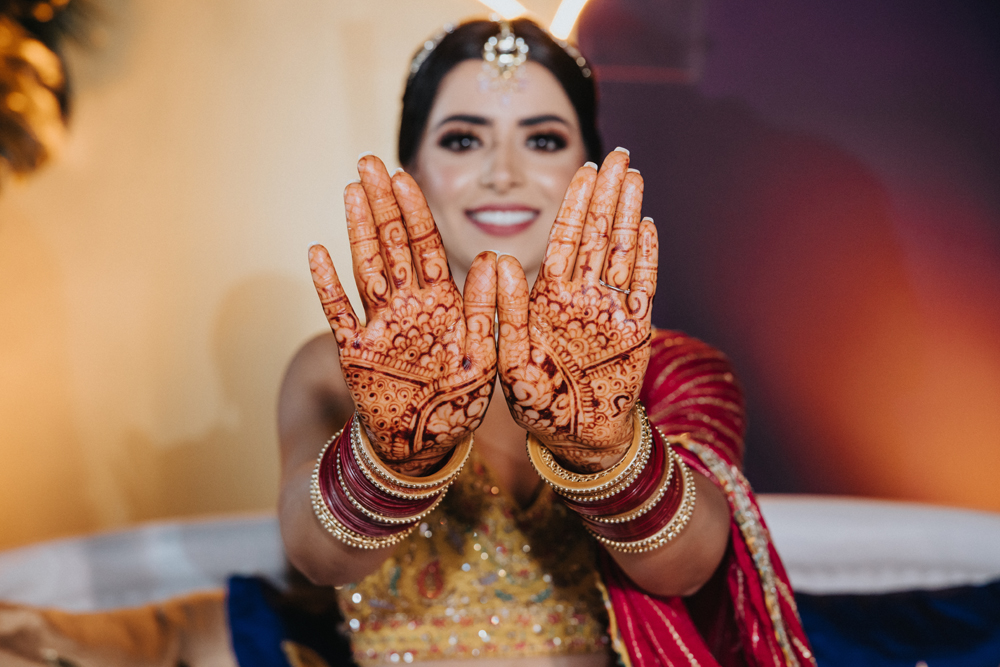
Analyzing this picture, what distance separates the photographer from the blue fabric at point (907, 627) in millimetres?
1160

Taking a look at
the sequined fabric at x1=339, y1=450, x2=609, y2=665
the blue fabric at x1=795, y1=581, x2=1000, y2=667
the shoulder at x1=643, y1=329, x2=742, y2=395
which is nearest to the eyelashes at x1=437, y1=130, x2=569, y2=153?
→ the shoulder at x1=643, y1=329, x2=742, y2=395

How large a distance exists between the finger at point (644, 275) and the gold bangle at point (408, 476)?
0.61 feet

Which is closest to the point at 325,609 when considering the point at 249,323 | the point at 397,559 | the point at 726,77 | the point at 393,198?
the point at 397,559

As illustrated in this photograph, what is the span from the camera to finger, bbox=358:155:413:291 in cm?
56

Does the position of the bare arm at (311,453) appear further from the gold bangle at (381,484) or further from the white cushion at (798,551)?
the white cushion at (798,551)

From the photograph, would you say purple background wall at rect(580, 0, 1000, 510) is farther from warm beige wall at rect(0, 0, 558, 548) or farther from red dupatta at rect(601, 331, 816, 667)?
red dupatta at rect(601, 331, 816, 667)

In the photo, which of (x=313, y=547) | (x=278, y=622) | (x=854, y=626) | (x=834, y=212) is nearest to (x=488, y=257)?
(x=313, y=547)

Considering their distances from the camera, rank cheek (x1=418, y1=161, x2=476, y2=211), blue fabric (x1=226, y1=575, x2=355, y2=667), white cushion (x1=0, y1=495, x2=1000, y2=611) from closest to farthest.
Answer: cheek (x1=418, y1=161, x2=476, y2=211), blue fabric (x1=226, y1=575, x2=355, y2=667), white cushion (x1=0, y1=495, x2=1000, y2=611)

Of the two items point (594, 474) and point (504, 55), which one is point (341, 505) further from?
point (504, 55)

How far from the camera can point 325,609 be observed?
53.6 inches

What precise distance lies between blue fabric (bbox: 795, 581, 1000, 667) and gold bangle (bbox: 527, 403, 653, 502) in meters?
0.78

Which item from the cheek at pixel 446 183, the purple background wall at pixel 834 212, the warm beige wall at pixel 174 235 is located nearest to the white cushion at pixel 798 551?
the purple background wall at pixel 834 212

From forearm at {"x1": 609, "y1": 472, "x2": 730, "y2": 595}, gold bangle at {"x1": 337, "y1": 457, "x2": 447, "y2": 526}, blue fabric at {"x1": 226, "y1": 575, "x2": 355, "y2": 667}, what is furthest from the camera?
blue fabric at {"x1": 226, "y1": 575, "x2": 355, "y2": 667}

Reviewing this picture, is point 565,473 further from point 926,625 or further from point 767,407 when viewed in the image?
point 767,407
